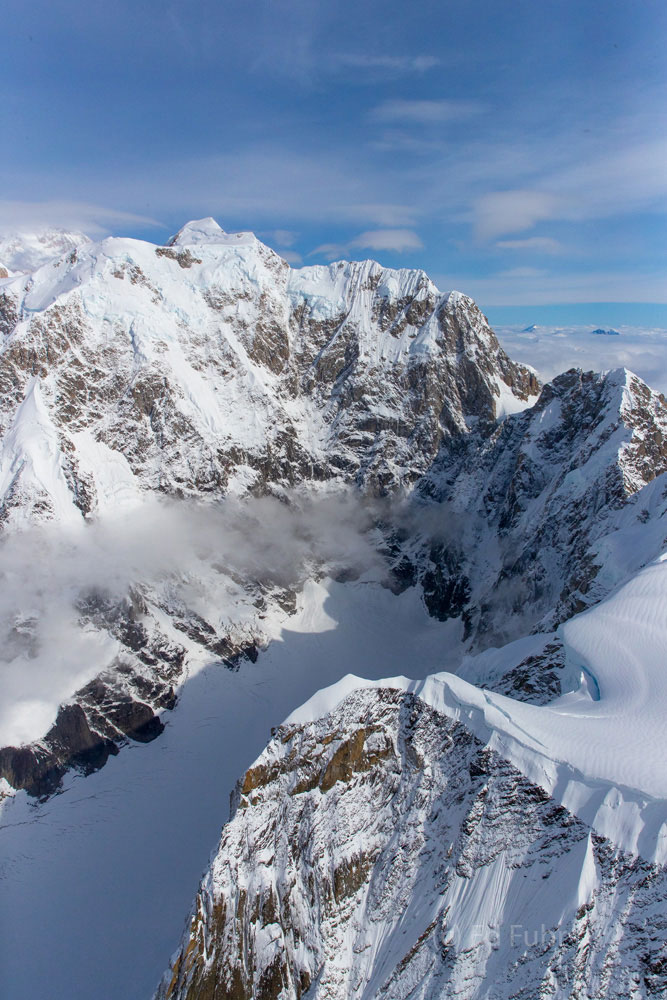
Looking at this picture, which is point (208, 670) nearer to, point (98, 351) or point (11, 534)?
point (11, 534)

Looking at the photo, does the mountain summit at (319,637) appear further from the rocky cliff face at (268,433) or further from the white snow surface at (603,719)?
the rocky cliff face at (268,433)

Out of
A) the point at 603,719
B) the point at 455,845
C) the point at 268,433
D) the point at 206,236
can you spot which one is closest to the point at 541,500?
the point at 268,433

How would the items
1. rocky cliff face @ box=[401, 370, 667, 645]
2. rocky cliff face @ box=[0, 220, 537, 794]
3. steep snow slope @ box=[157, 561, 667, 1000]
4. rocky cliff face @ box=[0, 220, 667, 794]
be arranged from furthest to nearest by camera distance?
1. rocky cliff face @ box=[0, 220, 537, 794]
2. rocky cliff face @ box=[0, 220, 667, 794]
3. rocky cliff face @ box=[401, 370, 667, 645]
4. steep snow slope @ box=[157, 561, 667, 1000]

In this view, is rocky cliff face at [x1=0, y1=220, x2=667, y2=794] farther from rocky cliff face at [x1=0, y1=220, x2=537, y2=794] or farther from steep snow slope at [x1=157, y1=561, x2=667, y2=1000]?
steep snow slope at [x1=157, y1=561, x2=667, y2=1000]

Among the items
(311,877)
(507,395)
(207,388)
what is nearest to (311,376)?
(207,388)

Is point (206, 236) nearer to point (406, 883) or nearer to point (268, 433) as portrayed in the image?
point (268, 433)

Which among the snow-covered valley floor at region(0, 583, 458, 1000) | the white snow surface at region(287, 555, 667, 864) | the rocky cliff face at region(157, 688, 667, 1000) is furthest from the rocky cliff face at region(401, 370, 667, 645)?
the rocky cliff face at region(157, 688, 667, 1000)
